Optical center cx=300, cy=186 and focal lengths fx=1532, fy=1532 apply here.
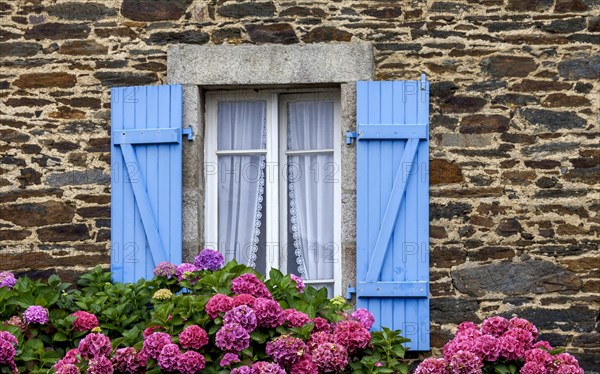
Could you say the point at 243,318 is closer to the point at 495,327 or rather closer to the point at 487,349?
the point at 487,349

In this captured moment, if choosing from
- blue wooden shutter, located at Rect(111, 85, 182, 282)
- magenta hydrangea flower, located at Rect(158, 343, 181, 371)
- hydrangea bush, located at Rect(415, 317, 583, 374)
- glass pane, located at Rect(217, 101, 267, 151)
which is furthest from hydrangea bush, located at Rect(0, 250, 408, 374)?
glass pane, located at Rect(217, 101, 267, 151)

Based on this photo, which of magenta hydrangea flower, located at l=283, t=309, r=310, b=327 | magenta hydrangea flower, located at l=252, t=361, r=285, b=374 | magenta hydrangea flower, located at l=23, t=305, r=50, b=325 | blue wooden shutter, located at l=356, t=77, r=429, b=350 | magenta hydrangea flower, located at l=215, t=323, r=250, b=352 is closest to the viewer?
magenta hydrangea flower, located at l=252, t=361, r=285, b=374

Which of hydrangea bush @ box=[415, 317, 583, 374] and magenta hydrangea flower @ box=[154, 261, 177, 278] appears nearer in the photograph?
hydrangea bush @ box=[415, 317, 583, 374]

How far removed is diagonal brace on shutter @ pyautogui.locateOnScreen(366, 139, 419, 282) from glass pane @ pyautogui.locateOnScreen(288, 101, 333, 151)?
1.81 ft

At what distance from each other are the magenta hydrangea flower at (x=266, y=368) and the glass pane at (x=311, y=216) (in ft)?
5.60

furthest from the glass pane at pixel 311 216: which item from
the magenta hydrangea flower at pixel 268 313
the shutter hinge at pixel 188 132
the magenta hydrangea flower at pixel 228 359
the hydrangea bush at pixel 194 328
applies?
the magenta hydrangea flower at pixel 228 359

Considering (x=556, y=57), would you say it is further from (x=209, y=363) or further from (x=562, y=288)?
(x=209, y=363)

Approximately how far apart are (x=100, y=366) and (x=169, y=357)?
374mm

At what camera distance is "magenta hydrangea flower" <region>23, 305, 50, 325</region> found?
8102mm

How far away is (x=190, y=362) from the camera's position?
7.43 metres

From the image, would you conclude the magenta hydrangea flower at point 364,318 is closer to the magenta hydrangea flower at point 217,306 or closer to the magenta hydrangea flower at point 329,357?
the magenta hydrangea flower at point 329,357

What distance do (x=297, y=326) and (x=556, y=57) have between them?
252 centimetres

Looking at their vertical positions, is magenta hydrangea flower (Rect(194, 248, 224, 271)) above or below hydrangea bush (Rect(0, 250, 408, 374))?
above

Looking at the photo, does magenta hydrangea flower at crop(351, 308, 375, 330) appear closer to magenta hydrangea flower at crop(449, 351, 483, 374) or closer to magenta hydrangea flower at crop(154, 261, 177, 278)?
magenta hydrangea flower at crop(449, 351, 483, 374)
